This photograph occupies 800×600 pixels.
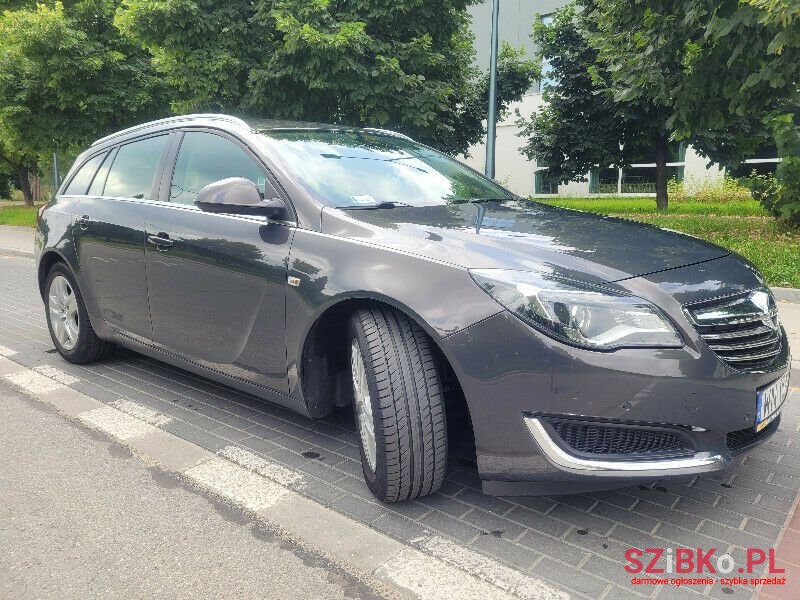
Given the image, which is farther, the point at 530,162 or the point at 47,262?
the point at 530,162

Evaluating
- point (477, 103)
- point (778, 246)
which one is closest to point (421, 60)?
point (778, 246)

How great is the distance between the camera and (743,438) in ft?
8.14

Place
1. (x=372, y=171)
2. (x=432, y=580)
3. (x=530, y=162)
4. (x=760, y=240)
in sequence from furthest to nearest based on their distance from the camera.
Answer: (x=530, y=162) < (x=760, y=240) < (x=372, y=171) < (x=432, y=580)

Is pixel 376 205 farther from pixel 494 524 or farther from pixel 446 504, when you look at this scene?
pixel 494 524

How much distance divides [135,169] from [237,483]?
218 centimetres

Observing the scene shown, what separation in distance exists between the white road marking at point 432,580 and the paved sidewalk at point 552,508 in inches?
5.7

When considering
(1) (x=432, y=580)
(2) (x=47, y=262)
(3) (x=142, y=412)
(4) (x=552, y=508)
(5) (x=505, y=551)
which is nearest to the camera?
A: (1) (x=432, y=580)

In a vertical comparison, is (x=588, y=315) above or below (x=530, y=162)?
below

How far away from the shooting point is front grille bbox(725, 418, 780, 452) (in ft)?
7.95

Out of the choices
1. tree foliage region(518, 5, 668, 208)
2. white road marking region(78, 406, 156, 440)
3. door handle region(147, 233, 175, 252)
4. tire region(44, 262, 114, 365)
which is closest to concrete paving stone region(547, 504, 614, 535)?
white road marking region(78, 406, 156, 440)

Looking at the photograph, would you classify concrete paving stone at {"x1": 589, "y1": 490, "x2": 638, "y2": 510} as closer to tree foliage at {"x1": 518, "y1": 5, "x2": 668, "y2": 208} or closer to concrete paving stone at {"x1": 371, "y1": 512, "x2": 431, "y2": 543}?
concrete paving stone at {"x1": 371, "y1": 512, "x2": 431, "y2": 543}

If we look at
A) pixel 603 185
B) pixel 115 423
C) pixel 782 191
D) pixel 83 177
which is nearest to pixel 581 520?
pixel 115 423

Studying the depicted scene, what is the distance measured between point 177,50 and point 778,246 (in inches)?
379

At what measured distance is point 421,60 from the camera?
11.6 meters
